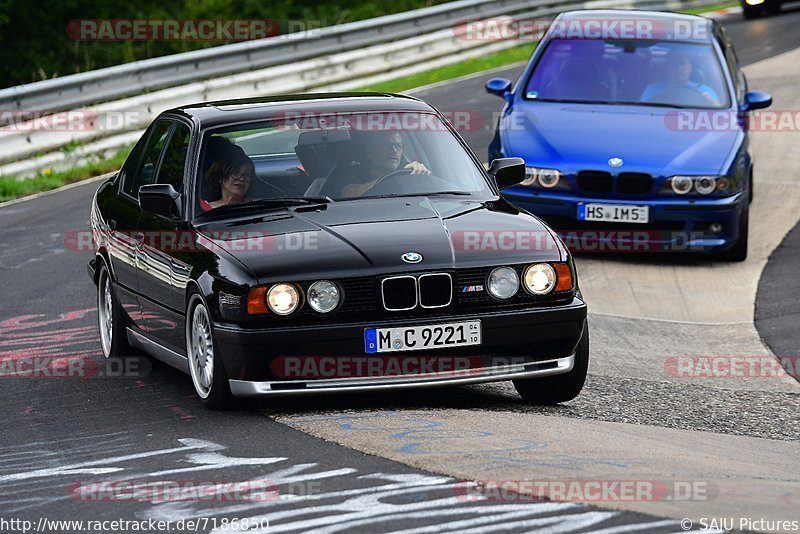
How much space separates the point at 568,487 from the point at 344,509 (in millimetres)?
837

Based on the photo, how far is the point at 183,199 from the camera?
8.20 m

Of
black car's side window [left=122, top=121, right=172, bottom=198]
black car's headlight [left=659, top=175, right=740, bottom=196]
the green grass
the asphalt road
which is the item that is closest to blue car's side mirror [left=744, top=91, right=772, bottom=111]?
black car's headlight [left=659, top=175, right=740, bottom=196]

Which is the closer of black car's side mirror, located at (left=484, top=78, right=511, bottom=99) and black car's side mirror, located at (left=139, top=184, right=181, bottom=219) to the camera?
black car's side mirror, located at (left=139, top=184, right=181, bottom=219)

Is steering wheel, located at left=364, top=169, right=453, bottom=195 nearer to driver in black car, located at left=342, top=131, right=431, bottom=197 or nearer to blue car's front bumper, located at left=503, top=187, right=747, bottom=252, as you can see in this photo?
driver in black car, located at left=342, top=131, right=431, bottom=197

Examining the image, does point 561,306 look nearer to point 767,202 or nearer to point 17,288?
point 17,288

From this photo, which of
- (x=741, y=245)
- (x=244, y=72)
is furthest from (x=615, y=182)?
(x=244, y=72)

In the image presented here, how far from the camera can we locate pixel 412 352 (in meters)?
7.16

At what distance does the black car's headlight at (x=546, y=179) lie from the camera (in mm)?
12281

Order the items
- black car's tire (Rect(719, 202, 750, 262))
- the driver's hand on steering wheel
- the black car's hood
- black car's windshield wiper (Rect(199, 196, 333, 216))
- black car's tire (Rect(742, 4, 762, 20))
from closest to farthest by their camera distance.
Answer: the black car's hood < black car's windshield wiper (Rect(199, 196, 333, 216)) < the driver's hand on steering wheel < black car's tire (Rect(719, 202, 750, 262)) < black car's tire (Rect(742, 4, 762, 20))

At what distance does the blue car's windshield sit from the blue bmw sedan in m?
0.01

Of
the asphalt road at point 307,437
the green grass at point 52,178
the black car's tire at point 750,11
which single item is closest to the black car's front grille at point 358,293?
the asphalt road at point 307,437

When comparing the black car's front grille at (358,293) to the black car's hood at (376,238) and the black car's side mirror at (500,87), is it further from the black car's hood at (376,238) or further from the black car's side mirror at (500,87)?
the black car's side mirror at (500,87)

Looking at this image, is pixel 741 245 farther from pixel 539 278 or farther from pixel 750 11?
pixel 750 11

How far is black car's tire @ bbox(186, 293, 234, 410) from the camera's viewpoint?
732cm
